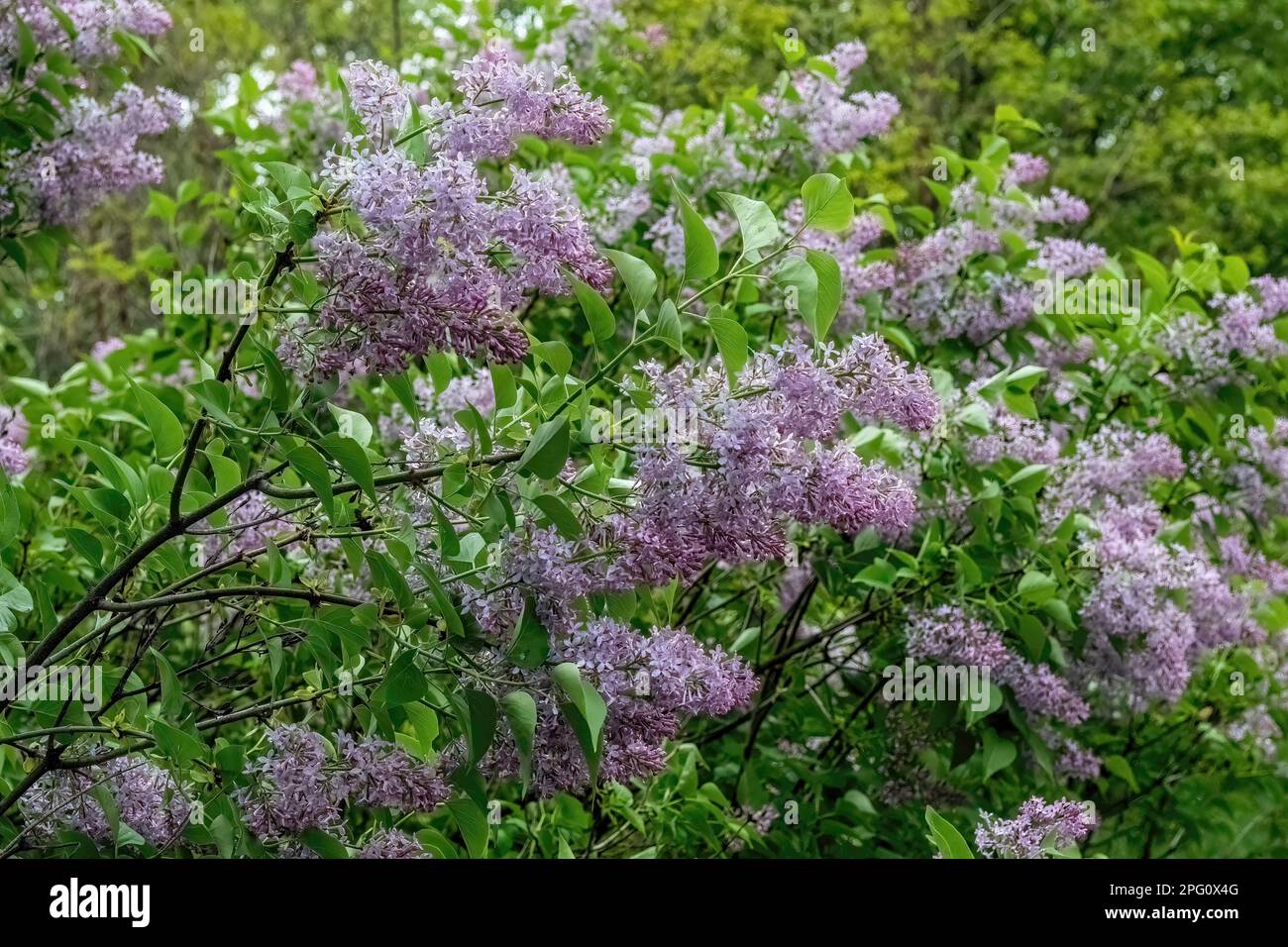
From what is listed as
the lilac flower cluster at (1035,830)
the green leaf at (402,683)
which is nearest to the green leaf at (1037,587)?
the lilac flower cluster at (1035,830)

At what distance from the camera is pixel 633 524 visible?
212 centimetres

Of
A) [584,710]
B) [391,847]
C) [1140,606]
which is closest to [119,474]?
[391,847]

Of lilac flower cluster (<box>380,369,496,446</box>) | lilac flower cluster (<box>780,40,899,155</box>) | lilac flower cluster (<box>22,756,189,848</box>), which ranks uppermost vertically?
lilac flower cluster (<box>780,40,899,155</box>)

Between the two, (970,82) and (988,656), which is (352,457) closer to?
(988,656)

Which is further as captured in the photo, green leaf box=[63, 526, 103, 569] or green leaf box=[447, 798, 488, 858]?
green leaf box=[63, 526, 103, 569]

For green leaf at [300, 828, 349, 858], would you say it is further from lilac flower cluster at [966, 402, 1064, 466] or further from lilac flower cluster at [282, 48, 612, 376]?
lilac flower cluster at [966, 402, 1064, 466]

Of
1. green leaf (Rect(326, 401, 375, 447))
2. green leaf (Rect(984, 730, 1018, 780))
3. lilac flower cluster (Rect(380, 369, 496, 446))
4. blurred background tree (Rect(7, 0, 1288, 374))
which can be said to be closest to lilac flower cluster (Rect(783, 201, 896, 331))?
lilac flower cluster (Rect(380, 369, 496, 446))

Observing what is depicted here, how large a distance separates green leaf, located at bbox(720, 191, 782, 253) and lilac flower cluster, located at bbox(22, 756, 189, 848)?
4.05 ft

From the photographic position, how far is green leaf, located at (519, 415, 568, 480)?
198cm

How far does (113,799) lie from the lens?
2.30 metres

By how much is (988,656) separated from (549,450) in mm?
1631

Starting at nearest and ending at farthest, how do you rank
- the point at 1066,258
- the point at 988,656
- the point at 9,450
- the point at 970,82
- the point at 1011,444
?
1. the point at 9,450
2. the point at 988,656
3. the point at 1011,444
4. the point at 1066,258
5. the point at 970,82

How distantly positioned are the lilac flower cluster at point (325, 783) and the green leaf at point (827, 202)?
101 centimetres

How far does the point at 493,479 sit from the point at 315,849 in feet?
2.08
